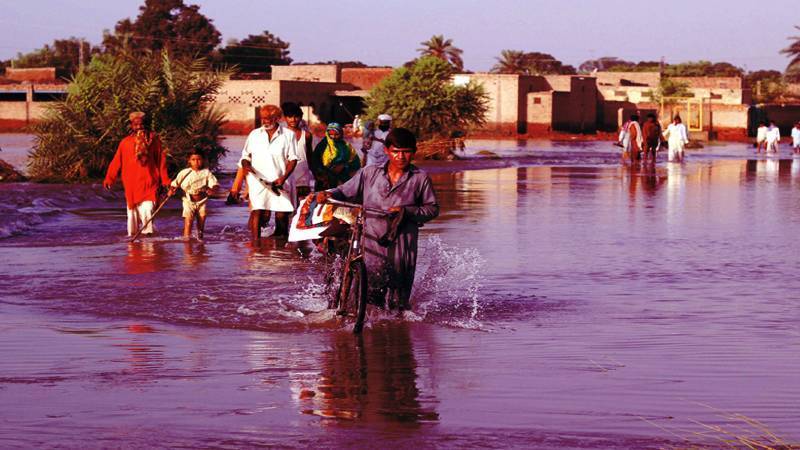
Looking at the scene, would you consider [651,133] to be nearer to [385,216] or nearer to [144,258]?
[144,258]

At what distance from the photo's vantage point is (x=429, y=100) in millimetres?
39938

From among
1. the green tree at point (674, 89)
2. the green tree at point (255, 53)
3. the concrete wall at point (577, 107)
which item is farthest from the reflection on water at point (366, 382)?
the green tree at point (255, 53)

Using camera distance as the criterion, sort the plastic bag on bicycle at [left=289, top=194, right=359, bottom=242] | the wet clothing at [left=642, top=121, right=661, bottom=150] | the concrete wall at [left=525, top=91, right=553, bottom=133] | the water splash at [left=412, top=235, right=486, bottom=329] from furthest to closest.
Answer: the concrete wall at [left=525, top=91, right=553, bottom=133] < the wet clothing at [left=642, top=121, right=661, bottom=150] < the water splash at [left=412, top=235, right=486, bottom=329] < the plastic bag on bicycle at [left=289, top=194, right=359, bottom=242]

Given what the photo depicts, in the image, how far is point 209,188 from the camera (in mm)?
13930

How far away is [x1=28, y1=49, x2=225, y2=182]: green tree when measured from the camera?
2425 cm

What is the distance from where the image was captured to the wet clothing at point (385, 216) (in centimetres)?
861

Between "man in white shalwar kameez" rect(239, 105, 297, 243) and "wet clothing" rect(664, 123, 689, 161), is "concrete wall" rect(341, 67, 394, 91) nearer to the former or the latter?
"wet clothing" rect(664, 123, 689, 161)

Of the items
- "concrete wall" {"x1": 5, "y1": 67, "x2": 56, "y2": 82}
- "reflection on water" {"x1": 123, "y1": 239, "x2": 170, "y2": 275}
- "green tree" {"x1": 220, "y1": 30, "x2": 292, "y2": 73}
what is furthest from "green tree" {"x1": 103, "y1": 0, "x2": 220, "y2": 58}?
"reflection on water" {"x1": 123, "y1": 239, "x2": 170, "y2": 275}

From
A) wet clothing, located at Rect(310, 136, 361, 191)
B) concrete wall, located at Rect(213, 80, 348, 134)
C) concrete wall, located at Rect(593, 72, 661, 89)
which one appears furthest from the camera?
concrete wall, located at Rect(593, 72, 661, 89)

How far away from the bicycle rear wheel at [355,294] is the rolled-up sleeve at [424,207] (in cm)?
48

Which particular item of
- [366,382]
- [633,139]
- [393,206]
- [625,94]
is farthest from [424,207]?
[625,94]

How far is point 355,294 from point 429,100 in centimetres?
3168

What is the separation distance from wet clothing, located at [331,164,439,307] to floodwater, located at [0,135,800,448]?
0.43 metres

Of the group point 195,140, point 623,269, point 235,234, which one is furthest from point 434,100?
point 623,269
